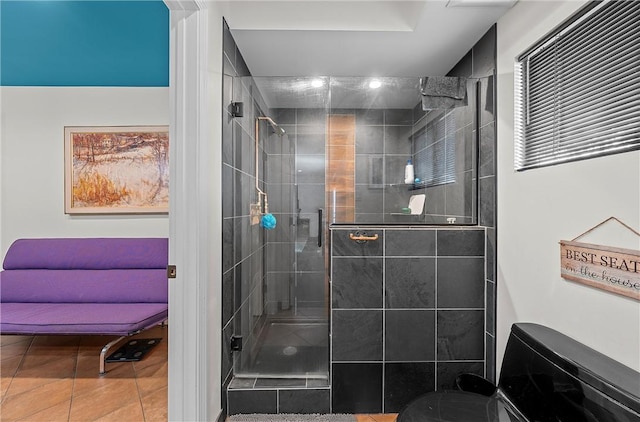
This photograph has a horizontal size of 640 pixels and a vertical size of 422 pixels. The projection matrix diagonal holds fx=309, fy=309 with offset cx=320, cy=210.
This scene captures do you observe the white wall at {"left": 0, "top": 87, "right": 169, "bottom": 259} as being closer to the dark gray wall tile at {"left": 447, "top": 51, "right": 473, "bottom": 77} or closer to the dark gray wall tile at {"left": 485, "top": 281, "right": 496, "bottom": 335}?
the dark gray wall tile at {"left": 447, "top": 51, "right": 473, "bottom": 77}

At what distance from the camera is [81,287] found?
2.74 m

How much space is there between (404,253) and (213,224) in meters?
1.14

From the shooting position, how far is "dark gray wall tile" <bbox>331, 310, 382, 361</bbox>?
6.22ft

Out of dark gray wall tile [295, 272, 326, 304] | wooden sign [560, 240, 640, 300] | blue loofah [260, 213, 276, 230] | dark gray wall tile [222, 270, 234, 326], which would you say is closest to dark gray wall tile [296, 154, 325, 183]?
blue loofah [260, 213, 276, 230]

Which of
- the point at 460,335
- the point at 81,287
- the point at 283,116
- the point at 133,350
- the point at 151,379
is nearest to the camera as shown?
the point at 460,335

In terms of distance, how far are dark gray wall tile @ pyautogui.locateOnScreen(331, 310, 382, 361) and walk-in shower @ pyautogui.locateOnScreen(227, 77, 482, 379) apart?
5.5 inches

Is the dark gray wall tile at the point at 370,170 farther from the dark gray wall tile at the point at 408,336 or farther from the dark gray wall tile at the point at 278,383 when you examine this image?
the dark gray wall tile at the point at 278,383

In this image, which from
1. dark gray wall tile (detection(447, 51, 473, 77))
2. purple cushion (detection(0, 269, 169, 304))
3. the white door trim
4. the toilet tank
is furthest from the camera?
purple cushion (detection(0, 269, 169, 304))

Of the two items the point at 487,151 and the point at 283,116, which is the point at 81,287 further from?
the point at 487,151

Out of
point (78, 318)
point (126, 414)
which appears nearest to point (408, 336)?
point (126, 414)

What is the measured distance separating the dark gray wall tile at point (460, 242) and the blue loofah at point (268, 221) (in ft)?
3.51

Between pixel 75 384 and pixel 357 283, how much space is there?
2078 mm

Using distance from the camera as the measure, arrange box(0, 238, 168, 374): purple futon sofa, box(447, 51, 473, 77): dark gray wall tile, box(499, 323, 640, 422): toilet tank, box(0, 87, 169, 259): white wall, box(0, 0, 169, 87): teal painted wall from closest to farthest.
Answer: box(499, 323, 640, 422): toilet tank → box(0, 0, 169, 87): teal painted wall → box(447, 51, 473, 77): dark gray wall tile → box(0, 238, 168, 374): purple futon sofa → box(0, 87, 169, 259): white wall

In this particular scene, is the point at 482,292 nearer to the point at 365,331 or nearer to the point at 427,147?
the point at 365,331
